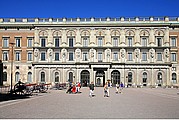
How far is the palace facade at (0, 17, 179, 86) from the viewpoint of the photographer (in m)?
57.9

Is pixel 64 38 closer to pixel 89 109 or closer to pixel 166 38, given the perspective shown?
pixel 166 38

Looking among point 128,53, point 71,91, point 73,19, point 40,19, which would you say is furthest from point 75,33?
point 71,91

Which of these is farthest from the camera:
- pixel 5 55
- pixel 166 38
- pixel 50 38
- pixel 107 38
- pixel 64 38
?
pixel 5 55

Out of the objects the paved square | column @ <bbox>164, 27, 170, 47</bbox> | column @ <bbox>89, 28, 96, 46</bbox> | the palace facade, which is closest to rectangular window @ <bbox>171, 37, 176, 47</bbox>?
the palace facade

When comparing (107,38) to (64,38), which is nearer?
(107,38)

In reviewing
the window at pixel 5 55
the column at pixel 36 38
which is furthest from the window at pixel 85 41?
the window at pixel 5 55

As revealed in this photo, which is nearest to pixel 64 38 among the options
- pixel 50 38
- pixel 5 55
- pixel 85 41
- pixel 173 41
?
pixel 50 38

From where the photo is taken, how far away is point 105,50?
58219 mm

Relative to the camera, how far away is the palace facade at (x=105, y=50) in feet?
190

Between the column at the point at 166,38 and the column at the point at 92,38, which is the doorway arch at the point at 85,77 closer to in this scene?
the column at the point at 92,38

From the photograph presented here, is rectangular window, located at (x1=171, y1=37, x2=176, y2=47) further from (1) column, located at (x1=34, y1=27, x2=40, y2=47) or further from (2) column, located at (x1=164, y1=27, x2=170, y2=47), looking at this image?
(1) column, located at (x1=34, y1=27, x2=40, y2=47)

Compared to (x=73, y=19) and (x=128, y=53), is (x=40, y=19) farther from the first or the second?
(x=128, y=53)

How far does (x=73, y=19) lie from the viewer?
5962 cm

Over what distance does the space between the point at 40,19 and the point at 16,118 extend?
50.9 meters
